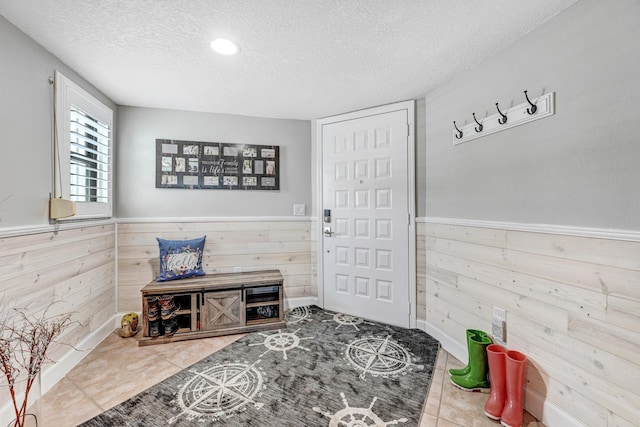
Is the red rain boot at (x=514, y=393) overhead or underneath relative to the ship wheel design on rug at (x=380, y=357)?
overhead

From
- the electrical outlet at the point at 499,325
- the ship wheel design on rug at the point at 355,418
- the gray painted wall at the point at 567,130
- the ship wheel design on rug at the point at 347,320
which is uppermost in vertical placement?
the gray painted wall at the point at 567,130

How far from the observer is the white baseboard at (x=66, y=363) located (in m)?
1.53

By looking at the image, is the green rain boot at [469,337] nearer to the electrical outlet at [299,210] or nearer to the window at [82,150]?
the electrical outlet at [299,210]

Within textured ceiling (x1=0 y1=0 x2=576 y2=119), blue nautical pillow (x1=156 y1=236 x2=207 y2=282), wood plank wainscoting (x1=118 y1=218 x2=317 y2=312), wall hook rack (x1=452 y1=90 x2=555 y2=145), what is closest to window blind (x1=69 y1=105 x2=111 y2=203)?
textured ceiling (x1=0 y1=0 x2=576 y2=119)

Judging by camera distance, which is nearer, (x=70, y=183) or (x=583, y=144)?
(x=583, y=144)

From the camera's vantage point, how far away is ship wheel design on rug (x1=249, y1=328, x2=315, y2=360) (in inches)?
92.7

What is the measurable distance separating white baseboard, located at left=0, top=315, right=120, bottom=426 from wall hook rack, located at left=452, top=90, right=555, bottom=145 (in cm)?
341

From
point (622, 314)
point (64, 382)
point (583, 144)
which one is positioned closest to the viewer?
point (622, 314)

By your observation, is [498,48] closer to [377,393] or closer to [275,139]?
[275,139]

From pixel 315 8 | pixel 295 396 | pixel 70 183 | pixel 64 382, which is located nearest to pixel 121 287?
pixel 64 382

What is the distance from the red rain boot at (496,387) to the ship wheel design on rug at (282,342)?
1.34 meters

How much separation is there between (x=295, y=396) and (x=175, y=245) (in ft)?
6.15

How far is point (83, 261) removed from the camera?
2256 millimetres

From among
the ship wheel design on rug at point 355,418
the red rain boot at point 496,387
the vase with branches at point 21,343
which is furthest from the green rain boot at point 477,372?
the vase with branches at point 21,343
